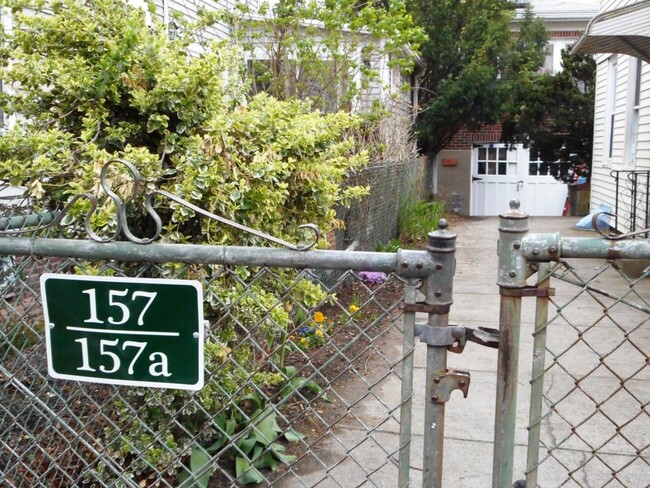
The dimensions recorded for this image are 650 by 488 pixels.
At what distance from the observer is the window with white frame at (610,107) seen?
14195mm

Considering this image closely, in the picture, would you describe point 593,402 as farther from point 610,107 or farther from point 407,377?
point 610,107

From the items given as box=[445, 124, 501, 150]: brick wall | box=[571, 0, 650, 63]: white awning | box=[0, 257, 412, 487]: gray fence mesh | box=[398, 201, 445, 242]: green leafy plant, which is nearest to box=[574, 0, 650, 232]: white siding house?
box=[571, 0, 650, 63]: white awning

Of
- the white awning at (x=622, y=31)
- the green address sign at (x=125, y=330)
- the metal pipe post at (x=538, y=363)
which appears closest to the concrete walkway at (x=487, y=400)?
the metal pipe post at (x=538, y=363)

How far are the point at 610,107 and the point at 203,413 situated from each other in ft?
43.7

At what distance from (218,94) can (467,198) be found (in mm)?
20437

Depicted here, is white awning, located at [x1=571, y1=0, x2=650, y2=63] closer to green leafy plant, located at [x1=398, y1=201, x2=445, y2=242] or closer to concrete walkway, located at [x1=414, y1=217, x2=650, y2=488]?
concrete walkway, located at [x1=414, y1=217, x2=650, y2=488]

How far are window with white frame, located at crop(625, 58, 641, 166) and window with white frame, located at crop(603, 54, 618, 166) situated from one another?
52.0 inches

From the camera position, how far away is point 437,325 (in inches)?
74.8

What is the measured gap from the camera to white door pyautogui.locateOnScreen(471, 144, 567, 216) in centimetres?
2388

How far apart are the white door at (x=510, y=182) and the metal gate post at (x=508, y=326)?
22562 millimetres

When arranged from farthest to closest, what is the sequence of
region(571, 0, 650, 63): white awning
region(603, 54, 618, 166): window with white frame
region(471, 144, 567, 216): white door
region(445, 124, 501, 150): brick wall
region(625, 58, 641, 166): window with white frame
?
region(471, 144, 567, 216): white door < region(445, 124, 501, 150): brick wall < region(603, 54, 618, 166): window with white frame < region(625, 58, 641, 166): window with white frame < region(571, 0, 650, 63): white awning

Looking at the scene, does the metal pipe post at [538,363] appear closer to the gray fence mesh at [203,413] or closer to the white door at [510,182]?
the gray fence mesh at [203,413]

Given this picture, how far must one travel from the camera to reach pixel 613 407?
4898 mm

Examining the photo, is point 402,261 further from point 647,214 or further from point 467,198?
point 467,198
